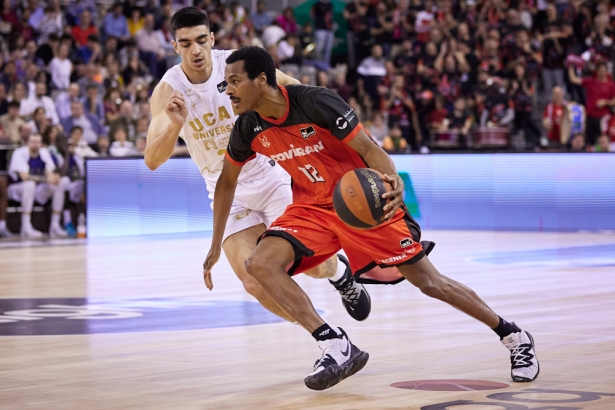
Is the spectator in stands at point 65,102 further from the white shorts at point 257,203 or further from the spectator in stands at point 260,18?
the white shorts at point 257,203

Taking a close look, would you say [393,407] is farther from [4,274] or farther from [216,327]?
[4,274]

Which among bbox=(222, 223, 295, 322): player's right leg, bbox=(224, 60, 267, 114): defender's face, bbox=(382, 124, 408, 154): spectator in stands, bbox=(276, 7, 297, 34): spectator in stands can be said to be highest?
bbox=(224, 60, 267, 114): defender's face

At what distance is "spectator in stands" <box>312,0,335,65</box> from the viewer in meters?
23.9

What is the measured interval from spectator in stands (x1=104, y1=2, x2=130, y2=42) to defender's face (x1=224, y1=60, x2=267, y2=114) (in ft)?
52.2

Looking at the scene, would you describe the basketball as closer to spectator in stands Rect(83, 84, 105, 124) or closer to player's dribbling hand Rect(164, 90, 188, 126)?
player's dribbling hand Rect(164, 90, 188, 126)

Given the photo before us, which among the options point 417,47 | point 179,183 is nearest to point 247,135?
point 179,183

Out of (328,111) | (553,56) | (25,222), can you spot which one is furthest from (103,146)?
(328,111)

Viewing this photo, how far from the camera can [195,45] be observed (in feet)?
21.3

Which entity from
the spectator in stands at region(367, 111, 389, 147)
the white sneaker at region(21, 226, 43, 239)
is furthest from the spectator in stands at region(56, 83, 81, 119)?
the spectator in stands at region(367, 111, 389, 147)

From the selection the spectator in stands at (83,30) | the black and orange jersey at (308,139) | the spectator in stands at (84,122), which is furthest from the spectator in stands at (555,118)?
the black and orange jersey at (308,139)

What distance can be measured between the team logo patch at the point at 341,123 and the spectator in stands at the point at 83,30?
15.5 m

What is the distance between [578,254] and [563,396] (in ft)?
27.6

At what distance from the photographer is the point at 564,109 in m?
19.2

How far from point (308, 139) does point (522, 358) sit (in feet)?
5.11
